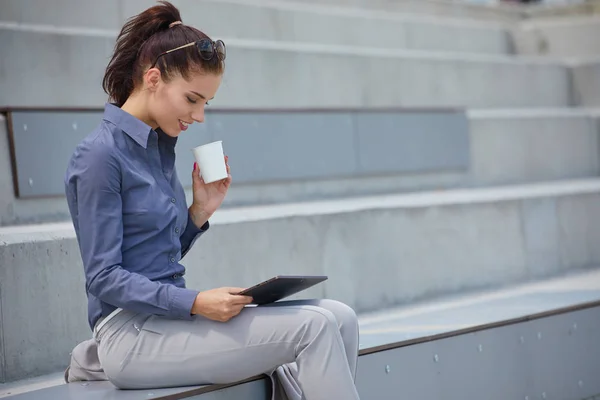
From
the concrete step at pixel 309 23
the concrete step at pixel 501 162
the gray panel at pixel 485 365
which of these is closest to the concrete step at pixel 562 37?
the concrete step at pixel 309 23

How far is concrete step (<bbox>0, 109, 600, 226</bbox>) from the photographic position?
4.62 metres

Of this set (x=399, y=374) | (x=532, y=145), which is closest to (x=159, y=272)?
(x=399, y=374)

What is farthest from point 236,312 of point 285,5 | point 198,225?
point 285,5

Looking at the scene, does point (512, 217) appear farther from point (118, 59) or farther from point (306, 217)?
point (118, 59)

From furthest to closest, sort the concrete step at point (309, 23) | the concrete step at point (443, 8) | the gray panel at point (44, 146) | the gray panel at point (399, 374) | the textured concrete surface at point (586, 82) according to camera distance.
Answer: the textured concrete surface at point (586, 82)
the concrete step at point (443, 8)
the concrete step at point (309, 23)
the gray panel at point (44, 146)
the gray panel at point (399, 374)

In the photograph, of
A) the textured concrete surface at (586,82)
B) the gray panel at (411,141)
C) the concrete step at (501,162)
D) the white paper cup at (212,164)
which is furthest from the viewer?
the textured concrete surface at (586,82)

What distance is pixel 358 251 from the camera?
168 inches

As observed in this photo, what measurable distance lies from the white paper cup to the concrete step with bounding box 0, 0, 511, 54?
5.87ft

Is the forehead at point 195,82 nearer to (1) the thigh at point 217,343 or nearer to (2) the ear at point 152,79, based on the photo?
(2) the ear at point 152,79

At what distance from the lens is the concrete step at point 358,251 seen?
3.18 meters

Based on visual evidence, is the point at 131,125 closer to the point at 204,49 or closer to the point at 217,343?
the point at 204,49

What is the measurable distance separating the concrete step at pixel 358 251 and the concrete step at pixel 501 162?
0.13m

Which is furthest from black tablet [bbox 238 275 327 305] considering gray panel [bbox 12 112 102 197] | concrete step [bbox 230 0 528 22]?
concrete step [bbox 230 0 528 22]

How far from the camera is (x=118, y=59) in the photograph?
2.50 m
